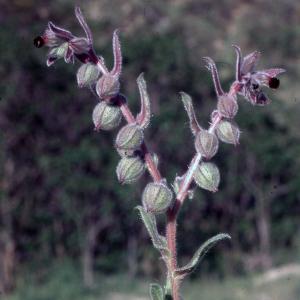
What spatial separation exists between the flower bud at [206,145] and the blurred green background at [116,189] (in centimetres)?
822

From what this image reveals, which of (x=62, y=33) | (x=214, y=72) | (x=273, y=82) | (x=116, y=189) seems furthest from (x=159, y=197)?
(x=116, y=189)


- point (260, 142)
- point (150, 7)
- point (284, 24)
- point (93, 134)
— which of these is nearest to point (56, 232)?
point (93, 134)

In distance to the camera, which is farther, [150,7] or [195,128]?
[150,7]

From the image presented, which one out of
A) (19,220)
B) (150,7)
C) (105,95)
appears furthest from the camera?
(150,7)

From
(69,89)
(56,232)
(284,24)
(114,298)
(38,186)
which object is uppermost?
(284,24)

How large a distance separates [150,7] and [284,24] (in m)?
4.37

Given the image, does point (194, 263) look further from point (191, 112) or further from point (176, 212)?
point (191, 112)

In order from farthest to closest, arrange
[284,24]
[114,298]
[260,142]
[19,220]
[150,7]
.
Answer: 1. [284,24]
2. [150,7]
3. [260,142]
4. [19,220]
5. [114,298]

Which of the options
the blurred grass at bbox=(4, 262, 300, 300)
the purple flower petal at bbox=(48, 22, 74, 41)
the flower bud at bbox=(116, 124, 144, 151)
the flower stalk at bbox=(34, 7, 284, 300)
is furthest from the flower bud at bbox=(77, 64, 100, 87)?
the blurred grass at bbox=(4, 262, 300, 300)

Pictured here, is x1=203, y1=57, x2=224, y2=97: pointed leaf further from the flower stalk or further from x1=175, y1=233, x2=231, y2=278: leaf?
x1=175, y1=233, x2=231, y2=278: leaf

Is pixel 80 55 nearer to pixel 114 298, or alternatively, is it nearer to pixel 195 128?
pixel 195 128

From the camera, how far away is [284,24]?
2094 cm

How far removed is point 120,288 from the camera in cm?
1130

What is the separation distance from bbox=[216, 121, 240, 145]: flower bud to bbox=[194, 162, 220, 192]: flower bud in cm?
10
